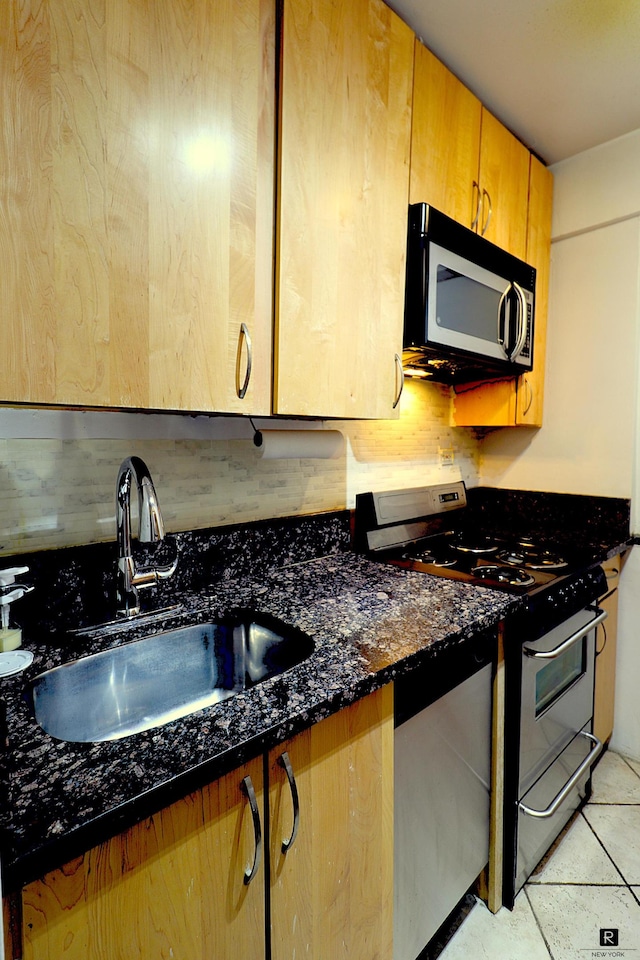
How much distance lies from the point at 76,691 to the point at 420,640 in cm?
67

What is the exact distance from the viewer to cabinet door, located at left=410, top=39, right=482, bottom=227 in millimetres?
1374

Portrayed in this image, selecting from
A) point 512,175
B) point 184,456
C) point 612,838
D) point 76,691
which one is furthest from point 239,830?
point 512,175

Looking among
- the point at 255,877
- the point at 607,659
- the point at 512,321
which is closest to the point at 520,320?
the point at 512,321

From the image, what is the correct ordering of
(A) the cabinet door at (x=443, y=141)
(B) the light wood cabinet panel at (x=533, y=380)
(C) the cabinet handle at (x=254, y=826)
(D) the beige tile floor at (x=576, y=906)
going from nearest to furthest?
(C) the cabinet handle at (x=254, y=826)
(D) the beige tile floor at (x=576, y=906)
(A) the cabinet door at (x=443, y=141)
(B) the light wood cabinet panel at (x=533, y=380)

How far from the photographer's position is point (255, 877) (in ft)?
2.36

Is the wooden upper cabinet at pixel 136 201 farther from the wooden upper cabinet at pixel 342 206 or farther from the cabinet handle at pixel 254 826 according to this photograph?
the cabinet handle at pixel 254 826

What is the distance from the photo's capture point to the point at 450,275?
1467 mm

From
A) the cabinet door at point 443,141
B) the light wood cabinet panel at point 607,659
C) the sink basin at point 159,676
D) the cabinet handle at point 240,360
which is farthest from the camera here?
the light wood cabinet panel at point 607,659

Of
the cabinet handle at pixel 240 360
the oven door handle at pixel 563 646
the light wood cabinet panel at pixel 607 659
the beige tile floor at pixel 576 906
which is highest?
the cabinet handle at pixel 240 360

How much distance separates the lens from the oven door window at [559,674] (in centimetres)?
142

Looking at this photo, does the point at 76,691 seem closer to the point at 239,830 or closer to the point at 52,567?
the point at 52,567

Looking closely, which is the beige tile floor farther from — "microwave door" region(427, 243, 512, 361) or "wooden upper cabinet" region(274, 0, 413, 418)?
"microwave door" region(427, 243, 512, 361)

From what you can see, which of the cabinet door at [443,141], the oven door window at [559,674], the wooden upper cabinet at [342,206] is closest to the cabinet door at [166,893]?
the wooden upper cabinet at [342,206]

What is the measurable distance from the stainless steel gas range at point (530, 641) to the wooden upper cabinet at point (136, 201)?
878mm
